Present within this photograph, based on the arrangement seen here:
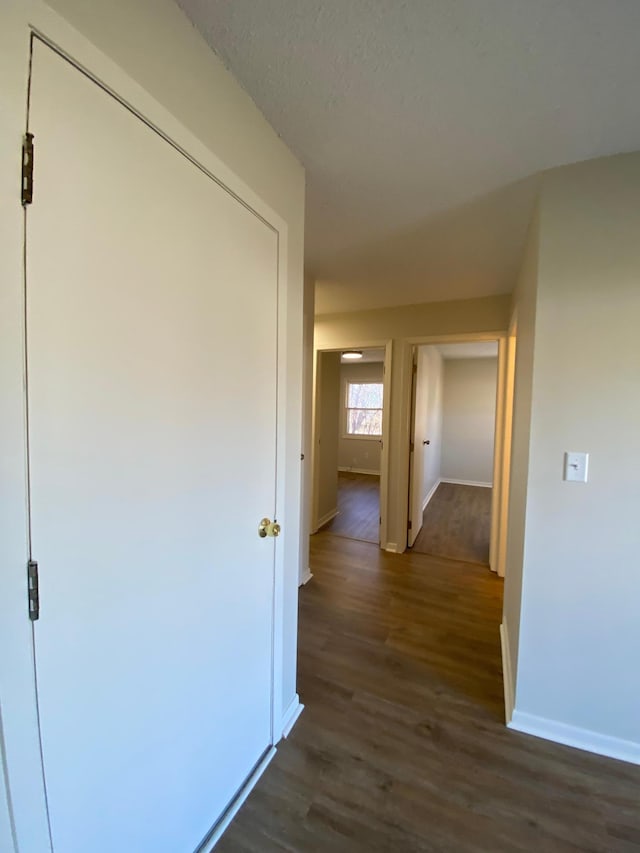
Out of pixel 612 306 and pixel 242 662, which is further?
pixel 612 306

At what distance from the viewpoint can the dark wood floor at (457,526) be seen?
12.2 feet

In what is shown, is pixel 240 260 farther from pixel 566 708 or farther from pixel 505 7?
pixel 566 708

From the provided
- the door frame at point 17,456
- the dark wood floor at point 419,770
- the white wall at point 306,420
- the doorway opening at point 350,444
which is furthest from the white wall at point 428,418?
the door frame at point 17,456

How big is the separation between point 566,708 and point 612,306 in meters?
1.72

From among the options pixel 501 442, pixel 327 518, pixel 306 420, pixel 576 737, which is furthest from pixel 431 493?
pixel 576 737

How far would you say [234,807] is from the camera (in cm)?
128

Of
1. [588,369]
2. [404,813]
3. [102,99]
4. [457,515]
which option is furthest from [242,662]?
[457,515]

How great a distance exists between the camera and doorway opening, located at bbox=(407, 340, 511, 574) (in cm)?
329

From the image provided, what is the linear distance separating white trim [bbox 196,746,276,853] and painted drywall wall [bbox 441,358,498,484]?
6142mm

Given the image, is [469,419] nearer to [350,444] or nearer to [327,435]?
[350,444]

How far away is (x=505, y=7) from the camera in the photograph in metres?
0.90

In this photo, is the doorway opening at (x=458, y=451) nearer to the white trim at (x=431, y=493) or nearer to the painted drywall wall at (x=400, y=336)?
the white trim at (x=431, y=493)

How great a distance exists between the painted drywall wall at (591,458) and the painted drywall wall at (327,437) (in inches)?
105

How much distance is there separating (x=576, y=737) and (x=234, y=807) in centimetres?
144
